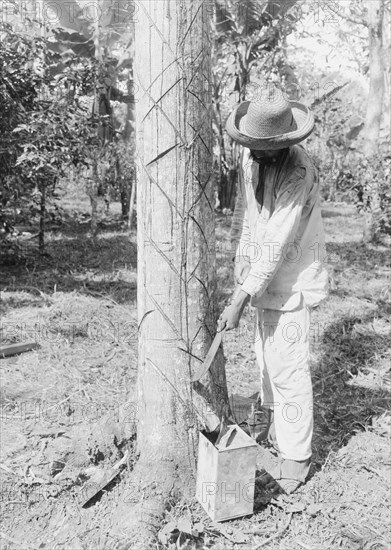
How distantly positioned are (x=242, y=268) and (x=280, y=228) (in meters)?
0.52

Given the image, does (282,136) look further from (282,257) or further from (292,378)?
(292,378)

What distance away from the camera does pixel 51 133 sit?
621 cm

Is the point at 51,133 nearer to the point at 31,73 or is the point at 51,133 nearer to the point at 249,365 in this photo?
the point at 31,73

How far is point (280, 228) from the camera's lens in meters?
2.65

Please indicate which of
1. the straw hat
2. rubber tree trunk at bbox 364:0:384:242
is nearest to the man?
the straw hat

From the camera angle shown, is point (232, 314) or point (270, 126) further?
point (232, 314)

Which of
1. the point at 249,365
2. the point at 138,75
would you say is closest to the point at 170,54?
the point at 138,75

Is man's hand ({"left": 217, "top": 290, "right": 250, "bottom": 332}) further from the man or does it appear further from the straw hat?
the straw hat

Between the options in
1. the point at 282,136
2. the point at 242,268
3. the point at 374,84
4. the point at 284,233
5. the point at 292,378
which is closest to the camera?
the point at 282,136

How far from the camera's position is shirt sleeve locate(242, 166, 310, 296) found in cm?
265

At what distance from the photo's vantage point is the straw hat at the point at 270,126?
253cm

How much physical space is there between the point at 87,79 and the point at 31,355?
4.46 m

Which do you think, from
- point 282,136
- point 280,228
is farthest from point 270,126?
point 280,228

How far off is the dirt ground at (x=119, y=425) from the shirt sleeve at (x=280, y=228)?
3.26 feet
